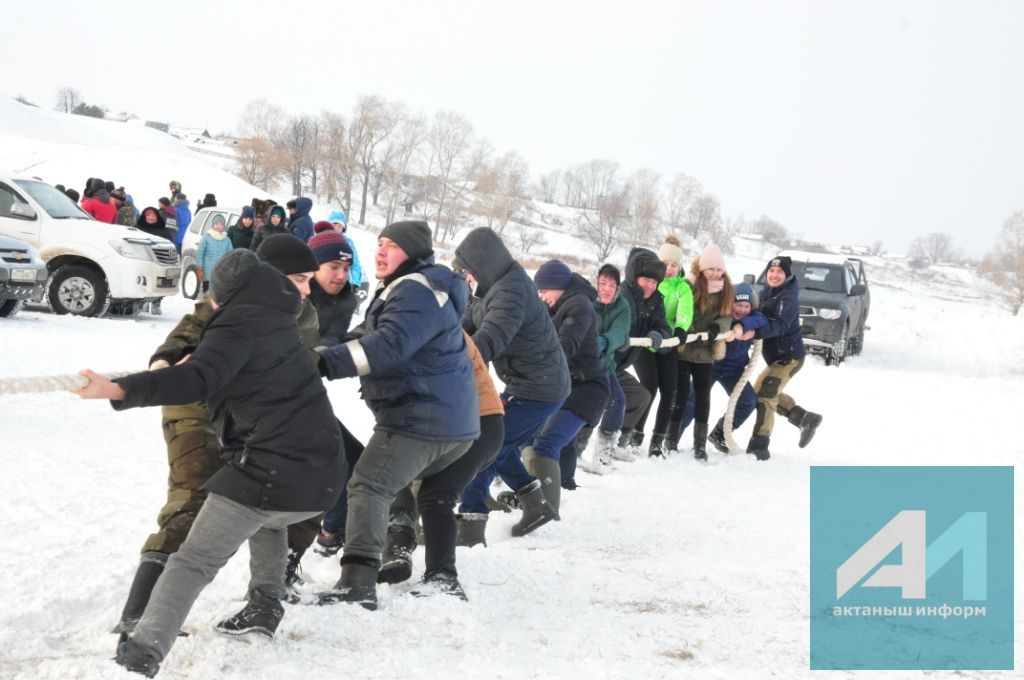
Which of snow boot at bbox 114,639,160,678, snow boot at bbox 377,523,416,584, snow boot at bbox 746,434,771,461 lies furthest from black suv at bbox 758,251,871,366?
snow boot at bbox 114,639,160,678

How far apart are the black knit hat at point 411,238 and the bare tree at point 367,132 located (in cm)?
5352

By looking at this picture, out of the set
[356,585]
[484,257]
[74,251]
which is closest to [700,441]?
[484,257]

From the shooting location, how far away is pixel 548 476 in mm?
6352

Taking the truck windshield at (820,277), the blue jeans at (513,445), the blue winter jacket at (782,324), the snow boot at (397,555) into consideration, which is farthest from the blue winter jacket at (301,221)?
the truck windshield at (820,277)

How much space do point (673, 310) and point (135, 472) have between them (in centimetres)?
499

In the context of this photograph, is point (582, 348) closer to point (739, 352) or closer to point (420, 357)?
point (420, 357)

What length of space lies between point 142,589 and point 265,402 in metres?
0.93

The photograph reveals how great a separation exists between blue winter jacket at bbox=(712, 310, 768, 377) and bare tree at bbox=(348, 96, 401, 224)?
48.9 meters

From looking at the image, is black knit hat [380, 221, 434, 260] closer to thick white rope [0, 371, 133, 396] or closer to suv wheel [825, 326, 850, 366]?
thick white rope [0, 371, 133, 396]

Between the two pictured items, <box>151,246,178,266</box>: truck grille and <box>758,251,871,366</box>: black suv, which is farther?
<box>758,251,871,366</box>: black suv

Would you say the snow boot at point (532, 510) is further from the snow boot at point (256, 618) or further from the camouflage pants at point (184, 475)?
the camouflage pants at point (184, 475)

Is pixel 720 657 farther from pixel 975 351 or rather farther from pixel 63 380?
pixel 975 351

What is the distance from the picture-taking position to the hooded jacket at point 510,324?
5.24 meters

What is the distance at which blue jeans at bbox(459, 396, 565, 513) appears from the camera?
5.55 m
